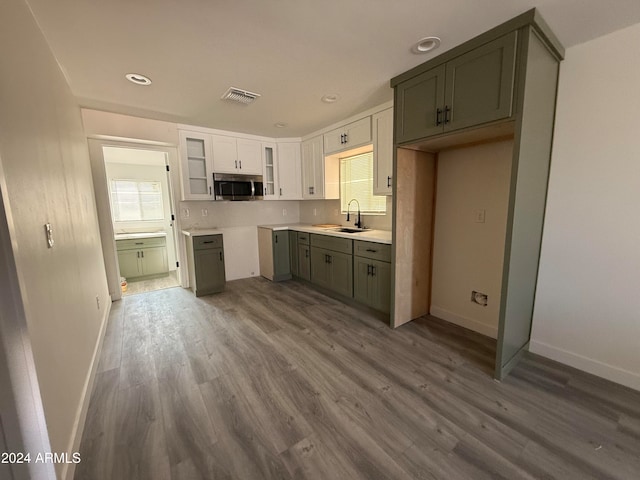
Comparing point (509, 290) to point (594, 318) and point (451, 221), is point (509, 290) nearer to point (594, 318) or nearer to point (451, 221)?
point (594, 318)

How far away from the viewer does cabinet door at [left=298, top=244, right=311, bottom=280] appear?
404cm

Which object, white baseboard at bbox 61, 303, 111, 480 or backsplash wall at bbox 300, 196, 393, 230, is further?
backsplash wall at bbox 300, 196, 393, 230

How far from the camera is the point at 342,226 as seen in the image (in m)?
4.21

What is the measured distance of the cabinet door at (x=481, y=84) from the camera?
1.70 meters

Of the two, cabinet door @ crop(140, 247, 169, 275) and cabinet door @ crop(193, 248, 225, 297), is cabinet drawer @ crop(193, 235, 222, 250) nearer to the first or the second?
cabinet door @ crop(193, 248, 225, 297)

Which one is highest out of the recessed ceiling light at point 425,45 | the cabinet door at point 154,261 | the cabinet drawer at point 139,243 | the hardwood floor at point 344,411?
the recessed ceiling light at point 425,45

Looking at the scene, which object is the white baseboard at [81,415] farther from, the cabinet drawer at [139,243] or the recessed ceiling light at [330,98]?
the recessed ceiling light at [330,98]

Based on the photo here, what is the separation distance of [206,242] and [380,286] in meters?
2.53

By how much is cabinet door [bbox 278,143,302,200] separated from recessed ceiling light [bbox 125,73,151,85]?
228 cm

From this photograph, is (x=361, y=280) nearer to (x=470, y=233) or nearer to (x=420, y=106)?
(x=470, y=233)

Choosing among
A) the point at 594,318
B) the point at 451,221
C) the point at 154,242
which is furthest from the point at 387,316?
the point at 154,242

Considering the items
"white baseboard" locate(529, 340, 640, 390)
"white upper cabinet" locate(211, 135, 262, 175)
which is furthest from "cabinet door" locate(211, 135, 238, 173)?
"white baseboard" locate(529, 340, 640, 390)

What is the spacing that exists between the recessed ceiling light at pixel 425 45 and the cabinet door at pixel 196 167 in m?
3.11

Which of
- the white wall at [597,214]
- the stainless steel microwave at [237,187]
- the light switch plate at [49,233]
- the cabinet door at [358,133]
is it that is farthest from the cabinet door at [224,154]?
the white wall at [597,214]
